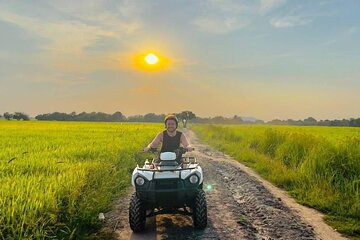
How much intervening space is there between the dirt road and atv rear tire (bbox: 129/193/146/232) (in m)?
0.15

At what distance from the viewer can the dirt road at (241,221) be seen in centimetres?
696

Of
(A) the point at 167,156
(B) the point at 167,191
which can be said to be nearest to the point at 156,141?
(A) the point at 167,156

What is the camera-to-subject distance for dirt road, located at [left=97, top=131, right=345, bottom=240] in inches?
274

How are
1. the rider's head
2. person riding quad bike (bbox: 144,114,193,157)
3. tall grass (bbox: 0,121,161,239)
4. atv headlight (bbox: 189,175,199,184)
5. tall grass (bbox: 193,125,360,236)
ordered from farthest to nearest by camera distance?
tall grass (bbox: 193,125,360,236), person riding quad bike (bbox: 144,114,193,157), the rider's head, atv headlight (bbox: 189,175,199,184), tall grass (bbox: 0,121,161,239)

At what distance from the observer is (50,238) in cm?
A: 574

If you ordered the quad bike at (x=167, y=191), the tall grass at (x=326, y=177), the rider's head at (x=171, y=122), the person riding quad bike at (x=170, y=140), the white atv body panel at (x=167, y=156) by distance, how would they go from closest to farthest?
the quad bike at (x=167, y=191), the white atv body panel at (x=167, y=156), the rider's head at (x=171, y=122), the person riding quad bike at (x=170, y=140), the tall grass at (x=326, y=177)

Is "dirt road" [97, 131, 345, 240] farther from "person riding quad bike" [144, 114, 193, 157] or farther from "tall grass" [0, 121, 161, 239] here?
"person riding quad bike" [144, 114, 193, 157]

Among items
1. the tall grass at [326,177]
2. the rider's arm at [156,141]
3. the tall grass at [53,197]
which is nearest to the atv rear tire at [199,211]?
the rider's arm at [156,141]

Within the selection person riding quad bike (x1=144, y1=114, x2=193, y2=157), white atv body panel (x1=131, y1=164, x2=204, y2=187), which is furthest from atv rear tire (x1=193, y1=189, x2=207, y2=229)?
person riding quad bike (x1=144, y1=114, x2=193, y2=157)

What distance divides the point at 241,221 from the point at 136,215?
221 centimetres

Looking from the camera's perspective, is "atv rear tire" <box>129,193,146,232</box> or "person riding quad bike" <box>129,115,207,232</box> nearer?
"person riding quad bike" <box>129,115,207,232</box>

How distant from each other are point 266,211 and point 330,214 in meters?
1.55

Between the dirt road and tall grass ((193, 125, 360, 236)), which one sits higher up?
tall grass ((193, 125, 360, 236))

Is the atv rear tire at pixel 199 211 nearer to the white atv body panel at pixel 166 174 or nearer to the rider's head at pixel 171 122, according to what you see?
the white atv body panel at pixel 166 174
